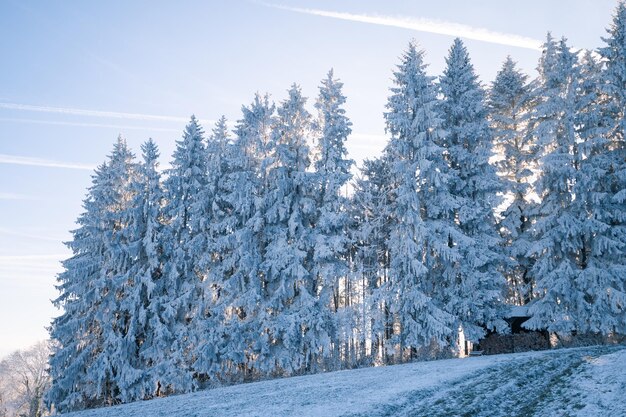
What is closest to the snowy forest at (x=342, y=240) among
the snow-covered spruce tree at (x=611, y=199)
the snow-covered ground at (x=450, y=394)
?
the snow-covered spruce tree at (x=611, y=199)

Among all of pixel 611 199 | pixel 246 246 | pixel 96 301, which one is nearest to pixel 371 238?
pixel 246 246

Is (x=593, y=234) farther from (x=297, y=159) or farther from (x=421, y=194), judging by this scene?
(x=297, y=159)

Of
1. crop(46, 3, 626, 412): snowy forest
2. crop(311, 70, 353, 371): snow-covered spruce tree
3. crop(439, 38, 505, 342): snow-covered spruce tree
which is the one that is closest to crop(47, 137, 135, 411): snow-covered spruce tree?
crop(46, 3, 626, 412): snowy forest

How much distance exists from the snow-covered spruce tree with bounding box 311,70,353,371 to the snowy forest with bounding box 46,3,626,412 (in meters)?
0.11

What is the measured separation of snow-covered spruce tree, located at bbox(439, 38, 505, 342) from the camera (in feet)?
75.8

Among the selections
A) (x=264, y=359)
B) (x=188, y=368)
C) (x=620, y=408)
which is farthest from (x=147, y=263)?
(x=620, y=408)

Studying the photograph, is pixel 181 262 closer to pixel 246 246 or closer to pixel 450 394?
pixel 246 246

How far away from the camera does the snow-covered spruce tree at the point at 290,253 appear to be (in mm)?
23000

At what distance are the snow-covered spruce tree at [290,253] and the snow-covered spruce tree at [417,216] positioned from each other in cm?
419

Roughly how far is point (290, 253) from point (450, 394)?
14.7 m

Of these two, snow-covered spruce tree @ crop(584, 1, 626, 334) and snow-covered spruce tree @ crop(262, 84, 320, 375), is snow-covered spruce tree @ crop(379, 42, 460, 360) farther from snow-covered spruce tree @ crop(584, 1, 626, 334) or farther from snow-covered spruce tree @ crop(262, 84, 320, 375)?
snow-covered spruce tree @ crop(584, 1, 626, 334)

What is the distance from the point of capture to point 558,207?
24.1 meters

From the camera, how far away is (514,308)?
25.0m

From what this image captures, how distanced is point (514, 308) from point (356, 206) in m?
11.7
